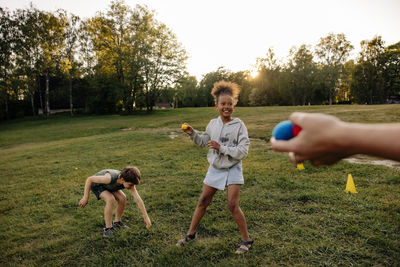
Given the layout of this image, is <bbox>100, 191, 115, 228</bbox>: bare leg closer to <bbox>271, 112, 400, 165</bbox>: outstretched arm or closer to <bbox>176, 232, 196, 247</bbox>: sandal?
<bbox>176, 232, 196, 247</bbox>: sandal

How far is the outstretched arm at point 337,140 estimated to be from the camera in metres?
0.91

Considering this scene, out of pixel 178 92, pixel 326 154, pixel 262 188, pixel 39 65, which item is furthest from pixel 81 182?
pixel 39 65

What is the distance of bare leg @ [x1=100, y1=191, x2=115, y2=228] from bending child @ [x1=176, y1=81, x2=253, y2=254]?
1.13 metres

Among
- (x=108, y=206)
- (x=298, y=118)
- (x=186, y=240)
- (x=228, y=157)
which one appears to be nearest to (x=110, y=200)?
(x=108, y=206)

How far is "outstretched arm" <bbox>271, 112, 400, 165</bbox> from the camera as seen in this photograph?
2.98 ft

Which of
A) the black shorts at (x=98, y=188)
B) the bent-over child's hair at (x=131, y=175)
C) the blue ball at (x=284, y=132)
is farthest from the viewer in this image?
the black shorts at (x=98, y=188)

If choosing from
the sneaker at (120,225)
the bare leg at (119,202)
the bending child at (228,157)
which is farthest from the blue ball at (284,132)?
the sneaker at (120,225)

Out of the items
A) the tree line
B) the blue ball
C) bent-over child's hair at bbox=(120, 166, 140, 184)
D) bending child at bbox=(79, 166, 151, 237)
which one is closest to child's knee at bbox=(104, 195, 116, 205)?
bending child at bbox=(79, 166, 151, 237)

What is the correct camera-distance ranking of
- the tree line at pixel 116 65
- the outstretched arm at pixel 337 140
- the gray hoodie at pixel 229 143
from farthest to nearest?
the tree line at pixel 116 65
the gray hoodie at pixel 229 143
the outstretched arm at pixel 337 140

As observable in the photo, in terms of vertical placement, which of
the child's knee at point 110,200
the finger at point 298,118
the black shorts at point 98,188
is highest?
the finger at point 298,118

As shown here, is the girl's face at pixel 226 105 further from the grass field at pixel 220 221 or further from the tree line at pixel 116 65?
the tree line at pixel 116 65

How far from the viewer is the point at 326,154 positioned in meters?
1.06

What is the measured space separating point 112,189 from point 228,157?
1.94 metres

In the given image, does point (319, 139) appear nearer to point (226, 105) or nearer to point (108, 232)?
point (226, 105)
